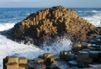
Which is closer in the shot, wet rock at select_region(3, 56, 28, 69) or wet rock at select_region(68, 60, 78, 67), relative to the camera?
wet rock at select_region(3, 56, 28, 69)

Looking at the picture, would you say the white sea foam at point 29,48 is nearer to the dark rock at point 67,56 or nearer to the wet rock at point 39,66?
the dark rock at point 67,56

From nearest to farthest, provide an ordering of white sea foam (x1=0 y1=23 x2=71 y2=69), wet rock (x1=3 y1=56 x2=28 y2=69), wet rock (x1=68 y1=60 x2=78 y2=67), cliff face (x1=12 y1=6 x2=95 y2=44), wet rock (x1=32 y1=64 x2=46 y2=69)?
wet rock (x1=3 y1=56 x2=28 y2=69)
wet rock (x1=32 y1=64 x2=46 y2=69)
wet rock (x1=68 y1=60 x2=78 y2=67)
white sea foam (x1=0 y1=23 x2=71 y2=69)
cliff face (x1=12 y1=6 x2=95 y2=44)

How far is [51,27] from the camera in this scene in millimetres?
11297

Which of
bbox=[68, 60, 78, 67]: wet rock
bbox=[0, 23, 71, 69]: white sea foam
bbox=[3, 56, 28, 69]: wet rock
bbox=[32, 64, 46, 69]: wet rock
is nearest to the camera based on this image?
bbox=[3, 56, 28, 69]: wet rock

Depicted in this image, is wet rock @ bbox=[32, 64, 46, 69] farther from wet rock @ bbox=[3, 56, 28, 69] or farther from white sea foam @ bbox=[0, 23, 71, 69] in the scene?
white sea foam @ bbox=[0, 23, 71, 69]

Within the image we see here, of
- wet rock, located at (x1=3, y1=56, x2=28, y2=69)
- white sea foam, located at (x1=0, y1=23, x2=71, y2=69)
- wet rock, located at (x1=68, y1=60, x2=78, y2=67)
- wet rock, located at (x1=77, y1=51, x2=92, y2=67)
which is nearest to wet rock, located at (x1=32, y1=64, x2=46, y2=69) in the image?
wet rock, located at (x1=68, y1=60, x2=78, y2=67)

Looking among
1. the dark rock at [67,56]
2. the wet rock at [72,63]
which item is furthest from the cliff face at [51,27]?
the wet rock at [72,63]

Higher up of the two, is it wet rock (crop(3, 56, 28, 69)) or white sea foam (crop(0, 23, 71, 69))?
white sea foam (crop(0, 23, 71, 69))

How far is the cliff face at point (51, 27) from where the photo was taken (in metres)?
11.2

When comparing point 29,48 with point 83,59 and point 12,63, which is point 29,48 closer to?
point 83,59

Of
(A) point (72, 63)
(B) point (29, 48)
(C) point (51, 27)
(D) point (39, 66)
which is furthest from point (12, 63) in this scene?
(C) point (51, 27)

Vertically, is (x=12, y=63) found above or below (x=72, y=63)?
above

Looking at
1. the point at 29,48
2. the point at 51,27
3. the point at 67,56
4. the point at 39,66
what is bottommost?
the point at 39,66

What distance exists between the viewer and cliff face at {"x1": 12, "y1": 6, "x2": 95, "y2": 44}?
1119 centimetres
